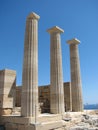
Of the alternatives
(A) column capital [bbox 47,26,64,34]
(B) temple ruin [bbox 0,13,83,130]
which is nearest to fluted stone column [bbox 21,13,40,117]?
(B) temple ruin [bbox 0,13,83,130]

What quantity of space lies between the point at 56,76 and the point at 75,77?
16.8ft

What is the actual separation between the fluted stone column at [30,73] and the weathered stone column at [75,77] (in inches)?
365

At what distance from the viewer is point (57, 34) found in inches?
869

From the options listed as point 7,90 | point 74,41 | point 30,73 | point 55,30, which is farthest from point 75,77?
point 7,90

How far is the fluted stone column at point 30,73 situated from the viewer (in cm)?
1555

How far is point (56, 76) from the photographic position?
2039 centimetres

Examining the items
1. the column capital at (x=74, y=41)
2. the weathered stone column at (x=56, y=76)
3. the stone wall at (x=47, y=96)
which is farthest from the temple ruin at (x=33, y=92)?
the column capital at (x=74, y=41)

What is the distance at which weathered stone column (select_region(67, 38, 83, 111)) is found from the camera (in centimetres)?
2383

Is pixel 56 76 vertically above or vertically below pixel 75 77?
below

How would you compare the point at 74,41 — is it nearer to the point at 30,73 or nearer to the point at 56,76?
the point at 56,76

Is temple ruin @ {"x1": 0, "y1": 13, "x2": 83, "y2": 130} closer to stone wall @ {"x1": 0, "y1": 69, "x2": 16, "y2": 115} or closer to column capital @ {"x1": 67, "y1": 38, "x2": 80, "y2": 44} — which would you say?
stone wall @ {"x1": 0, "y1": 69, "x2": 16, "y2": 115}

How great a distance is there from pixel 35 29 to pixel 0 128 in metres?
10.1

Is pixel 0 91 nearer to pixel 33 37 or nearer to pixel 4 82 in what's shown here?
pixel 4 82

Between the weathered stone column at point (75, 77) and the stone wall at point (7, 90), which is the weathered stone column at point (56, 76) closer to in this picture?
the weathered stone column at point (75, 77)
